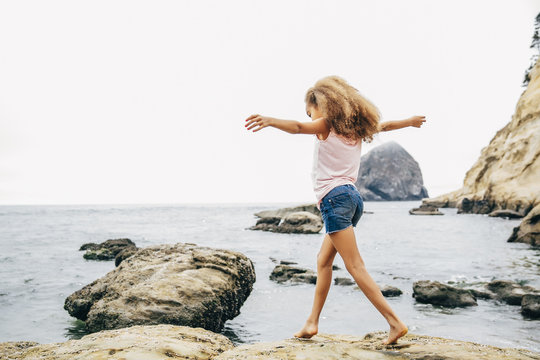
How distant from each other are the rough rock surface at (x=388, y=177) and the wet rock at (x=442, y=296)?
4457 inches

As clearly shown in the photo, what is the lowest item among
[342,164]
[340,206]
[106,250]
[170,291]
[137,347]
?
[106,250]

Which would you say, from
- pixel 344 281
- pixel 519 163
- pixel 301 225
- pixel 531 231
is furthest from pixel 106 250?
pixel 519 163

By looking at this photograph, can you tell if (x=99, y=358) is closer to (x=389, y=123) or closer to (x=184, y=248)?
(x=389, y=123)

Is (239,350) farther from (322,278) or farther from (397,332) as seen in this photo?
(397,332)

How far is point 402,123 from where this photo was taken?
3336mm

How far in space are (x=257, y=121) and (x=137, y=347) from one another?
1.92 m

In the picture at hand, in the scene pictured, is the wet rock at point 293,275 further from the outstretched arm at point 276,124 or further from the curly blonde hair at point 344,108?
the outstretched arm at point 276,124

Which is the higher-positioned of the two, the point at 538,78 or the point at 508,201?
the point at 538,78

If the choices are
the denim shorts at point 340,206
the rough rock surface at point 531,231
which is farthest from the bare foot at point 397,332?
the rough rock surface at point 531,231

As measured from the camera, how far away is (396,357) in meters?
2.64

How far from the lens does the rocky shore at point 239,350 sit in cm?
266

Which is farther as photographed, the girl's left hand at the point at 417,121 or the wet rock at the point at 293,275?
the wet rock at the point at 293,275

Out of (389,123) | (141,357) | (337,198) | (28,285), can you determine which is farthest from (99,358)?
(28,285)

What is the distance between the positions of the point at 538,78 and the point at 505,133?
7869 millimetres
